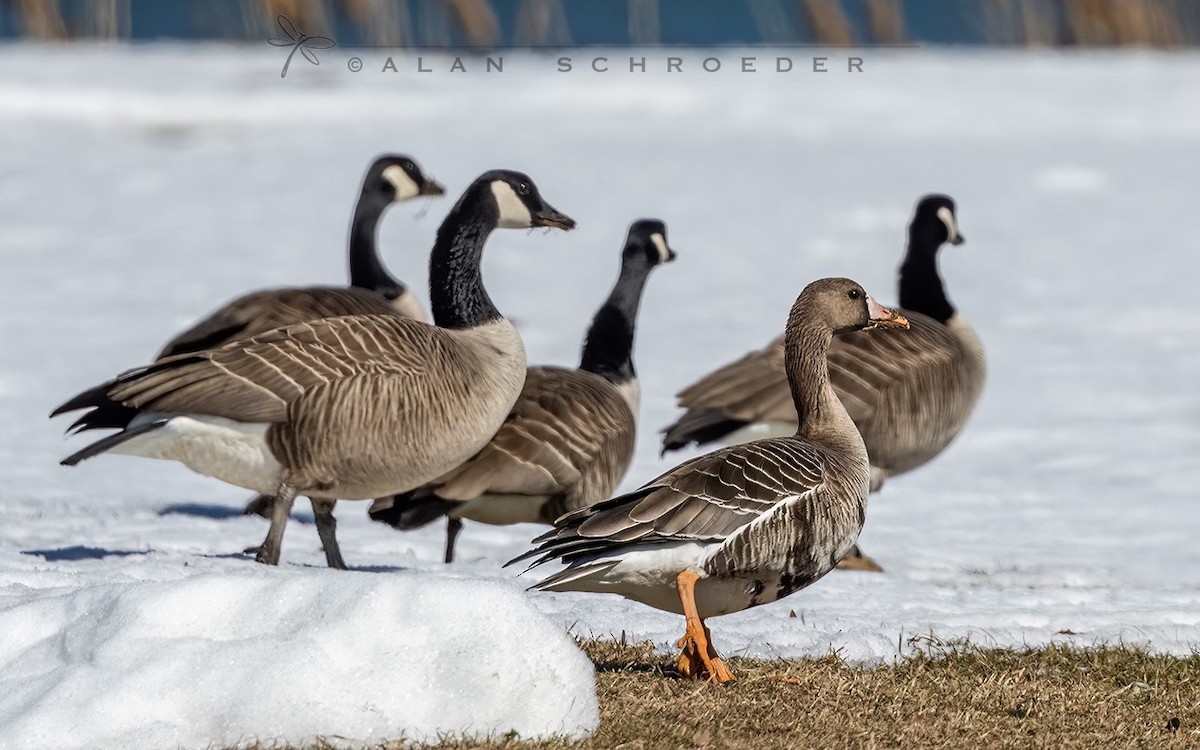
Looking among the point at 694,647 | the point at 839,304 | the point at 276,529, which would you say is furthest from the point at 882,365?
the point at 694,647

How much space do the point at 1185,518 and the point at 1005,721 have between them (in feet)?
18.6

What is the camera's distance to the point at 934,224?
1076cm

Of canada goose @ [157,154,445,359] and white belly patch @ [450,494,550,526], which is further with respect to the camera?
canada goose @ [157,154,445,359]

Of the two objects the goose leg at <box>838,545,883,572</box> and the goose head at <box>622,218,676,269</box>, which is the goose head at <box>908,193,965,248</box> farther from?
the goose leg at <box>838,545,883,572</box>

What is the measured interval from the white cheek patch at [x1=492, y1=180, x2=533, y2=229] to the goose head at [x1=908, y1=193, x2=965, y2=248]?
384 centimetres

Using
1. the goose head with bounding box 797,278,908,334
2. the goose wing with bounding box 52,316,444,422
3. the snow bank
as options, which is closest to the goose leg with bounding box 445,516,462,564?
the goose wing with bounding box 52,316,444,422

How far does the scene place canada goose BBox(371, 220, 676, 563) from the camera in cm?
754

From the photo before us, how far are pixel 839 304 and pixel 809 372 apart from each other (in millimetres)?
309

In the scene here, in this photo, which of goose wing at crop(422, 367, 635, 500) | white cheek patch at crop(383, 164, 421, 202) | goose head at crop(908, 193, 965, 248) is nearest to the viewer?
goose wing at crop(422, 367, 635, 500)

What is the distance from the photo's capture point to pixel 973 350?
977cm

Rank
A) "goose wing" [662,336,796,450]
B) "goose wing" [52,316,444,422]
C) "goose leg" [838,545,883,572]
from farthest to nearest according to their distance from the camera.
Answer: "goose wing" [662,336,796,450] → "goose leg" [838,545,883,572] → "goose wing" [52,316,444,422]

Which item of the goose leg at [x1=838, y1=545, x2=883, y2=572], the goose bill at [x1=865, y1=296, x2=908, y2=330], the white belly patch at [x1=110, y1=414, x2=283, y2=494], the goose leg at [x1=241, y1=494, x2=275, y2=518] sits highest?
the goose bill at [x1=865, y1=296, x2=908, y2=330]

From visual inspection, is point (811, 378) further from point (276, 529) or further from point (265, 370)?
point (276, 529)

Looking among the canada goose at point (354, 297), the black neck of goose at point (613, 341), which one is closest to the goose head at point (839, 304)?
the canada goose at point (354, 297)
